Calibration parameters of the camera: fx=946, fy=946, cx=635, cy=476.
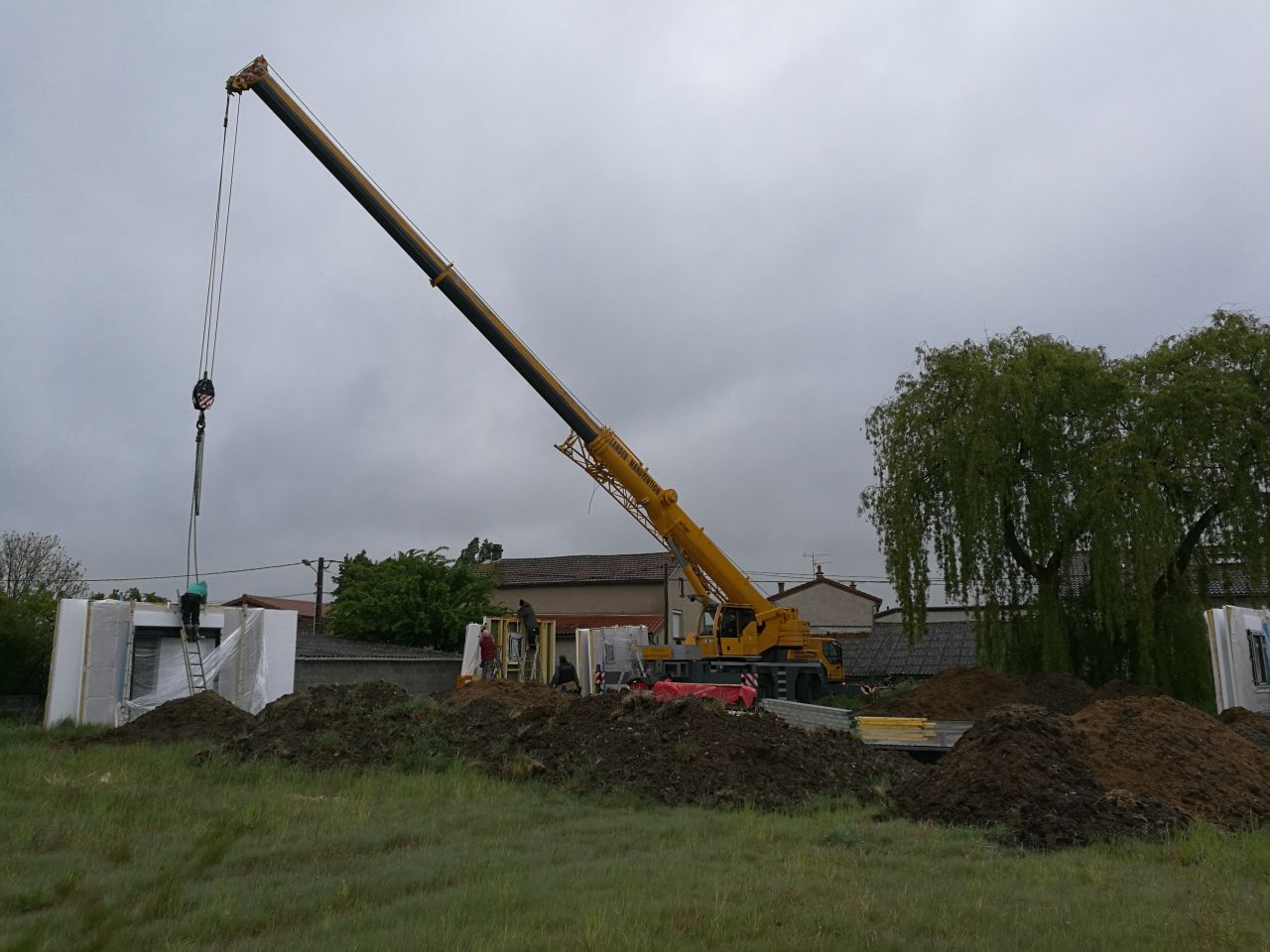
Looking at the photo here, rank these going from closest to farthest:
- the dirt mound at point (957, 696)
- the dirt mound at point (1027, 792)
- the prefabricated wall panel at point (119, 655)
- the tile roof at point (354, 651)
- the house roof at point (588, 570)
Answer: the dirt mound at point (1027, 792), the prefabricated wall panel at point (119, 655), the dirt mound at point (957, 696), the tile roof at point (354, 651), the house roof at point (588, 570)

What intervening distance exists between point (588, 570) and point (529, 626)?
2404cm

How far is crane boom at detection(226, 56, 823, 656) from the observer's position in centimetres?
2020

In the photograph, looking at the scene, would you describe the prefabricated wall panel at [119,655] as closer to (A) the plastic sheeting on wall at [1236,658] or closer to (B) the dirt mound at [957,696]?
(B) the dirt mound at [957,696]

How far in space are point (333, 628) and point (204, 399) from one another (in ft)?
66.0

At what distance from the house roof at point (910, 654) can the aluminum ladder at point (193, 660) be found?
24.6 metres

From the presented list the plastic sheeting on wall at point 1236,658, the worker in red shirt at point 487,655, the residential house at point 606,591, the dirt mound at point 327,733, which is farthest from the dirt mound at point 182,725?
the residential house at point 606,591

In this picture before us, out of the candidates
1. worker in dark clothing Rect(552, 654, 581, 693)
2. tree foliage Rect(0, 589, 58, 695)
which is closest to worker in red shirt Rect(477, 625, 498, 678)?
worker in dark clothing Rect(552, 654, 581, 693)

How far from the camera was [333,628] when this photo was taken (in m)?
33.6

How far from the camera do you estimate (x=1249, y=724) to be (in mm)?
14508

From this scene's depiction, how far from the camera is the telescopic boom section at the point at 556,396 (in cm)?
1997

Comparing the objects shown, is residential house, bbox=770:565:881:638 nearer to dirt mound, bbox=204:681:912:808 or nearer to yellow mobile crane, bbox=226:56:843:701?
yellow mobile crane, bbox=226:56:843:701

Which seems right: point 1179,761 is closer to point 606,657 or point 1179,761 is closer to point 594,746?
point 594,746

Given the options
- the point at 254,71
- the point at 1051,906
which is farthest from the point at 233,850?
the point at 254,71

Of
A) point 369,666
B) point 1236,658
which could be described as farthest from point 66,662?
point 1236,658
